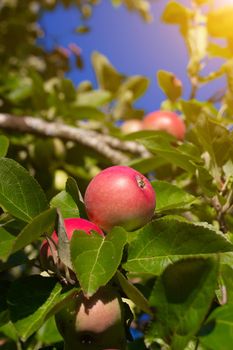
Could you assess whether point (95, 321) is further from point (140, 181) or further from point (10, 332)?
point (10, 332)

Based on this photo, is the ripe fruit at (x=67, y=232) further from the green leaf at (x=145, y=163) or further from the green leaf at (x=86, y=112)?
the green leaf at (x=86, y=112)

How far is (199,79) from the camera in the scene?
1.92 meters

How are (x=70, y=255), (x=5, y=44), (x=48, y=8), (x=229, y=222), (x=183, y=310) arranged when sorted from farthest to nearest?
(x=48, y=8) → (x=5, y=44) → (x=229, y=222) → (x=70, y=255) → (x=183, y=310)

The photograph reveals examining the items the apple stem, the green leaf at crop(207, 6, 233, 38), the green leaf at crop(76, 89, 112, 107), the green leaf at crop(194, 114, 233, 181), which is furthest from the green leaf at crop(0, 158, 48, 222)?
the green leaf at crop(76, 89, 112, 107)

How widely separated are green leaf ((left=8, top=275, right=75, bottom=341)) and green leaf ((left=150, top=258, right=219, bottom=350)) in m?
0.15

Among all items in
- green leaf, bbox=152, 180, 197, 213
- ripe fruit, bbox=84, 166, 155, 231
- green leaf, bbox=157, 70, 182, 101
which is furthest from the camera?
green leaf, bbox=157, 70, 182, 101

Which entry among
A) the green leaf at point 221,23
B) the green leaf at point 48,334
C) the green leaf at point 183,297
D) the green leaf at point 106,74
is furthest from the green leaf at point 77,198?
the green leaf at point 106,74

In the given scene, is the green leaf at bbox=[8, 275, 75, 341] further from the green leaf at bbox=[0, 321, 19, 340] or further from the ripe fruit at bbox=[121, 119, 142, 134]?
the ripe fruit at bbox=[121, 119, 142, 134]

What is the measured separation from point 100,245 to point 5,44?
3051 millimetres

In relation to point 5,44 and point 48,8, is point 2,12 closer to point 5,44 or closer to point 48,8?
point 5,44

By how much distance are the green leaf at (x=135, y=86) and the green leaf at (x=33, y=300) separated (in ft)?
6.15

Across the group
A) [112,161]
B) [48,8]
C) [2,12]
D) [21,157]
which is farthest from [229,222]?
[48,8]

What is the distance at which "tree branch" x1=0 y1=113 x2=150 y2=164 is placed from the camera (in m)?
1.94

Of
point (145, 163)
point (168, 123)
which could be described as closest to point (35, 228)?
point (145, 163)
